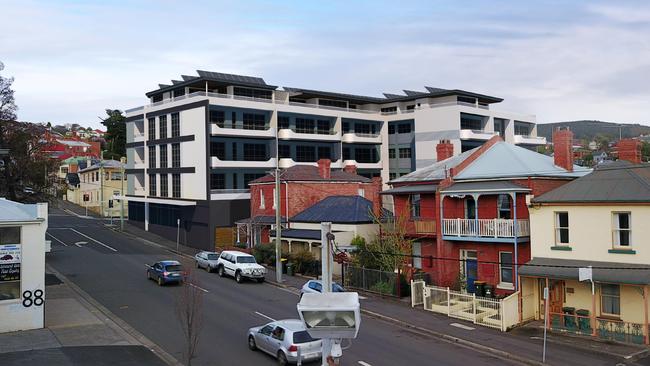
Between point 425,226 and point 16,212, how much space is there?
21.1 m

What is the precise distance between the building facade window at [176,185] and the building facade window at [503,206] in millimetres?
37226

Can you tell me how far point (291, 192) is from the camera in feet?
163

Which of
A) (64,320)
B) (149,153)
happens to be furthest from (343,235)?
(149,153)

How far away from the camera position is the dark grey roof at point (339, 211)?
137 feet

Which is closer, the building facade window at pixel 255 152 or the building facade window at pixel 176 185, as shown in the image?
the building facade window at pixel 176 185

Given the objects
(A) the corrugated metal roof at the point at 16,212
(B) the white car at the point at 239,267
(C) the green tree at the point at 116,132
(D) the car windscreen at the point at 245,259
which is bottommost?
(B) the white car at the point at 239,267

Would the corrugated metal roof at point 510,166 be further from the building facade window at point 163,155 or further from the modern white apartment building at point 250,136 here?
the building facade window at point 163,155

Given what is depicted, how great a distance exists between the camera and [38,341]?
21.8m

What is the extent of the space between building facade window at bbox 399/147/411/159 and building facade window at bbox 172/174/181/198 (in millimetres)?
28832

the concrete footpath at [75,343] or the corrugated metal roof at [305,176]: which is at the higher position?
the corrugated metal roof at [305,176]

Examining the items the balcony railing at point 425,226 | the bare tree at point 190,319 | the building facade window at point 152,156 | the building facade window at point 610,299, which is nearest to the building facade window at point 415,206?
the balcony railing at point 425,226

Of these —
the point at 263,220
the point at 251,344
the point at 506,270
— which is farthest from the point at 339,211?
the point at 251,344

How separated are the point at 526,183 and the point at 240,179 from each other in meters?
34.5

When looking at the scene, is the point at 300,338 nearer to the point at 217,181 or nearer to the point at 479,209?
the point at 479,209
